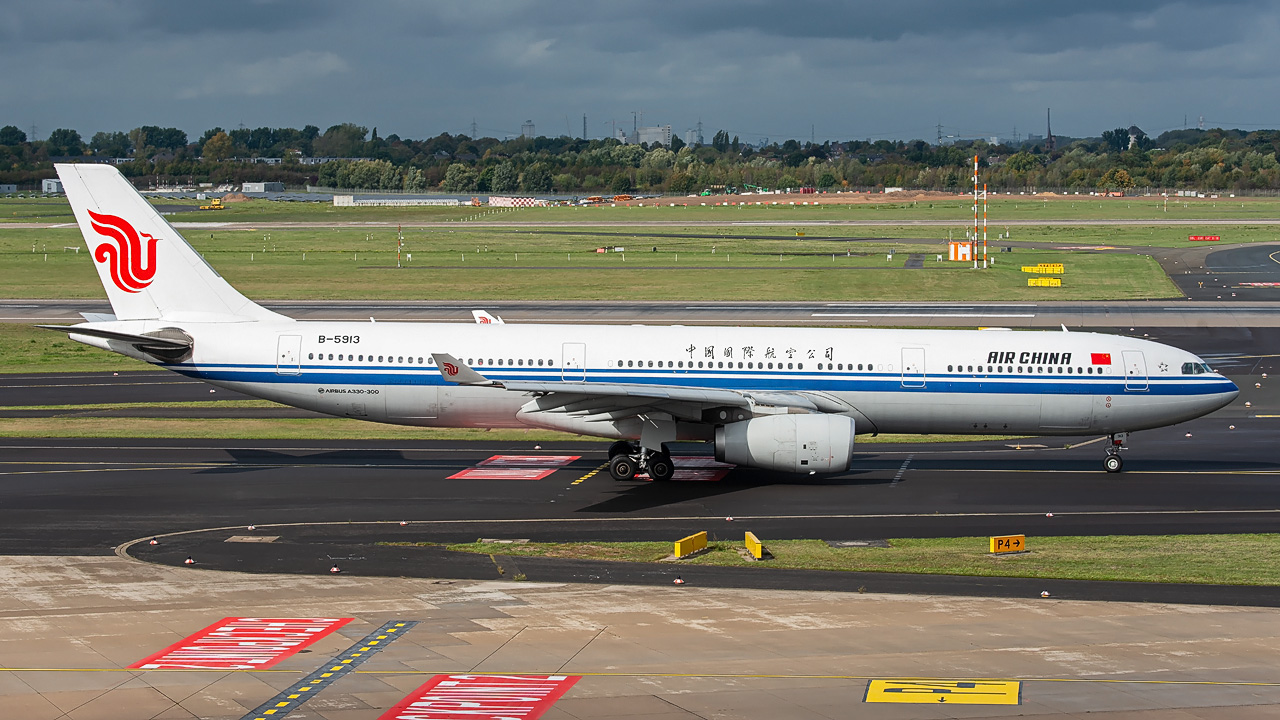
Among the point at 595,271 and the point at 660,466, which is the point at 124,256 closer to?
the point at 660,466

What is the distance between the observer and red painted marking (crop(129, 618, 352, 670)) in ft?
66.1

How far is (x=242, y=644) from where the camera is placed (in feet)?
69.6

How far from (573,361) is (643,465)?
374 cm

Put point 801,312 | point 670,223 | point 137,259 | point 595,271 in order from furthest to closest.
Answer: point 670,223 → point 595,271 → point 801,312 → point 137,259

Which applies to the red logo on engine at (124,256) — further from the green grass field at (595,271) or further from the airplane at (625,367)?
the green grass field at (595,271)

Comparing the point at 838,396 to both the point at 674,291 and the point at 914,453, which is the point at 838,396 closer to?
the point at 914,453

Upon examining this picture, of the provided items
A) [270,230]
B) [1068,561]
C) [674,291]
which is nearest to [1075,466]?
[1068,561]

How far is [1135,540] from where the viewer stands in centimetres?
2867

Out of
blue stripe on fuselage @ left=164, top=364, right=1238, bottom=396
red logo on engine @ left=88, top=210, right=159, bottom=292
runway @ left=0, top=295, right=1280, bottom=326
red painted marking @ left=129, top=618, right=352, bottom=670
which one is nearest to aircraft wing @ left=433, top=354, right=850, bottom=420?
blue stripe on fuselage @ left=164, top=364, right=1238, bottom=396

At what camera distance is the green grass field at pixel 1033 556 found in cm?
2583

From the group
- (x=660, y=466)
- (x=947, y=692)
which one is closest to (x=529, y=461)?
(x=660, y=466)

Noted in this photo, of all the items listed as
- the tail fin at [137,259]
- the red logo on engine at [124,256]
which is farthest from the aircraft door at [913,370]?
the red logo on engine at [124,256]

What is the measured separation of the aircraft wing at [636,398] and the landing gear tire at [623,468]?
129 cm

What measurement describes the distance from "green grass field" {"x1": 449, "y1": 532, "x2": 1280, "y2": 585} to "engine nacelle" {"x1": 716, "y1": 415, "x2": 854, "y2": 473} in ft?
13.7
